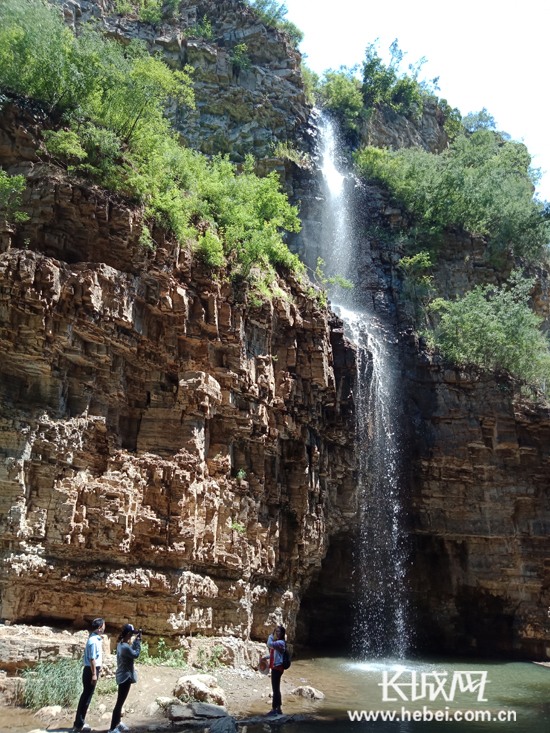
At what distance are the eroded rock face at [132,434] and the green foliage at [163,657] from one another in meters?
0.38

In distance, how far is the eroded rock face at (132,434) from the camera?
12.5m

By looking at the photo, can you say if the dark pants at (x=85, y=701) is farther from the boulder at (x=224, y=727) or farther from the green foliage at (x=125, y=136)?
the green foliage at (x=125, y=136)

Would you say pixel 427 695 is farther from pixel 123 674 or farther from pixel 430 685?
pixel 123 674

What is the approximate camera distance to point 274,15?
112 ft

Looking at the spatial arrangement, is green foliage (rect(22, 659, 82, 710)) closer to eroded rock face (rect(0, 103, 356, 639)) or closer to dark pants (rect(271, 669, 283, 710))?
eroded rock face (rect(0, 103, 356, 639))

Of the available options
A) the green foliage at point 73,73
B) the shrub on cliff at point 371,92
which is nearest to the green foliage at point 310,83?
the shrub on cliff at point 371,92

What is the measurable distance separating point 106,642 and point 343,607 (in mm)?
14097

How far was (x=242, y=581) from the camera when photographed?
52.0 feet

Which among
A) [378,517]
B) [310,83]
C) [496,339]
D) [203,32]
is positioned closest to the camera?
[378,517]

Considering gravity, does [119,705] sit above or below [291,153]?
below

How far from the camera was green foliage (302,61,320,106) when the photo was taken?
34219 mm

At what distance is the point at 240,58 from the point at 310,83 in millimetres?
5372

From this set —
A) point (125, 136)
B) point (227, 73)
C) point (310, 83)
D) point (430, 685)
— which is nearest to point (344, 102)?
point (310, 83)

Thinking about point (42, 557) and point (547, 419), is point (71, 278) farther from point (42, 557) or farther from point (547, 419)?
point (547, 419)
